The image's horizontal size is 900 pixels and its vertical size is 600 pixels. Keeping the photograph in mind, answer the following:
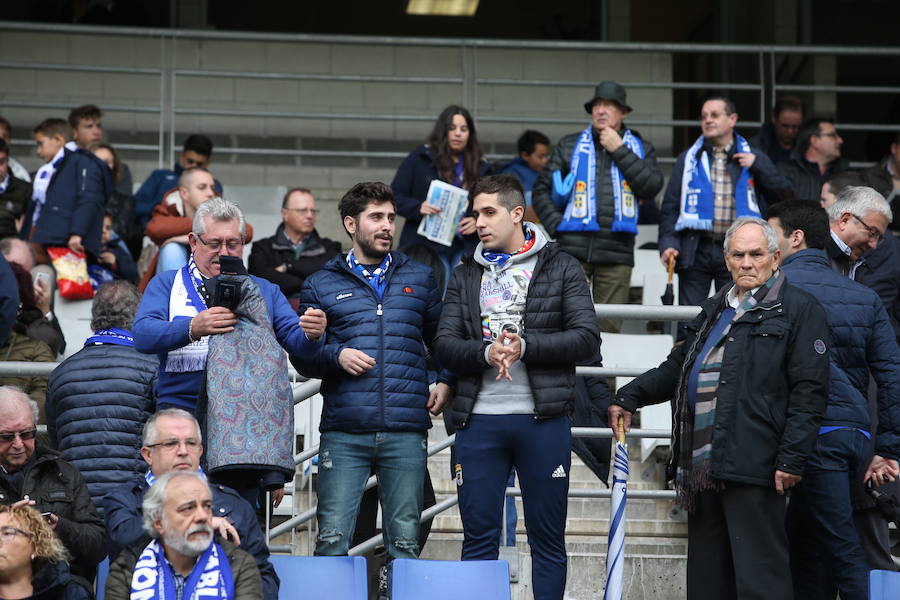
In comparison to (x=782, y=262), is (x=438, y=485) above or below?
below

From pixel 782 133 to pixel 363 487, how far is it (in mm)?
5808

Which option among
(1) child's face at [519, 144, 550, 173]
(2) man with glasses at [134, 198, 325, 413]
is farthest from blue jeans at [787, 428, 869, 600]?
(1) child's face at [519, 144, 550, 173]

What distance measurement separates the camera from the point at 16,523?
550 cm

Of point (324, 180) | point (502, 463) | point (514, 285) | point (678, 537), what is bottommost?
point (678, 537)

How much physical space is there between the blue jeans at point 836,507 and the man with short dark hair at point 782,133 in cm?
502

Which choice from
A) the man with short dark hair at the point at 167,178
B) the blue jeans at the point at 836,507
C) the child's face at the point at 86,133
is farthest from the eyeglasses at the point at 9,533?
the child's face at the point at 86,133

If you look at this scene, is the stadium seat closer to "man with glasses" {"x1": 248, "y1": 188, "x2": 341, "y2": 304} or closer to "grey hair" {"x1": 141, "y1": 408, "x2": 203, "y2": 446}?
"grey hair" {"x1": 141, "y1": 408, "x2": 203, "y2": 446}

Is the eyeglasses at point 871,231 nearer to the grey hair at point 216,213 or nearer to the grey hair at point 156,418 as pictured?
the grey hair at point 216,213

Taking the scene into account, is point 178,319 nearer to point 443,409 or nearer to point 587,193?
point 443,409

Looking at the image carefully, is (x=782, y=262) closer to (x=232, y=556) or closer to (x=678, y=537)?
(x=678, y=537)

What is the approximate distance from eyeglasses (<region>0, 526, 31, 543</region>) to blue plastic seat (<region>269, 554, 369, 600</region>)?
3.08 ft

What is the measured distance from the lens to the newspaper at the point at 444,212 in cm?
855

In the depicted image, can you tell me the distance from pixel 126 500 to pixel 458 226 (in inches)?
132

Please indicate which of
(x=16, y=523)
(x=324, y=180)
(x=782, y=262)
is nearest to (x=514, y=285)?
(x=782, y=262)
